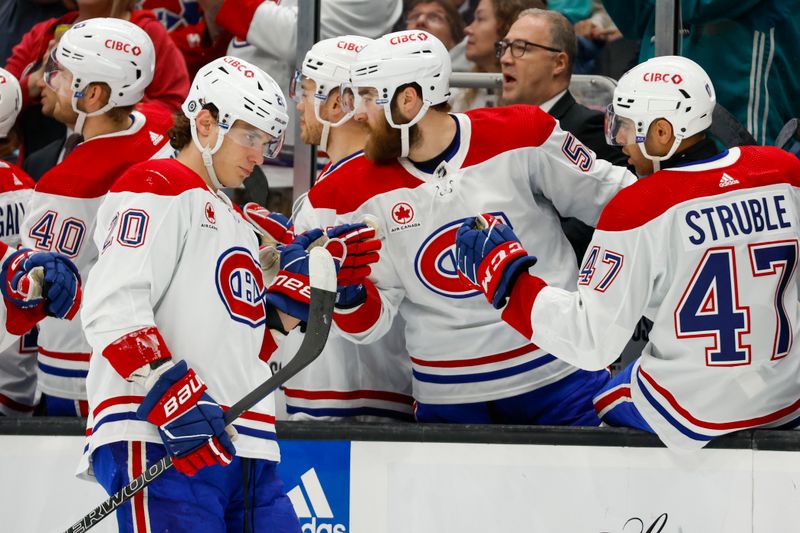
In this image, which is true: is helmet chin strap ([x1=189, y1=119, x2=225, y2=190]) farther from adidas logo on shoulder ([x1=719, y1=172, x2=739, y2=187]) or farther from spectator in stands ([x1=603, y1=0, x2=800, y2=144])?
spectator in stands ([x1=603, y1=0, x2=800, y2=144])

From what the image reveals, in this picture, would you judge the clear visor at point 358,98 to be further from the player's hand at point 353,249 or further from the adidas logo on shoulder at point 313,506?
the adidas logo on shoulder at point 313,506

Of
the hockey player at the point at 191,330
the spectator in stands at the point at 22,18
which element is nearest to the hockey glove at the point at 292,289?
the hockey player at the point at 191,330

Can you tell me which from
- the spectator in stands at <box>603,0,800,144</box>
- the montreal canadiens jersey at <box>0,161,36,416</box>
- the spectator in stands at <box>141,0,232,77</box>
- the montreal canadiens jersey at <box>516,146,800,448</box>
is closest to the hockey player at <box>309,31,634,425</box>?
the montreal canadiens jersey at <box>516,146,800,448</box>

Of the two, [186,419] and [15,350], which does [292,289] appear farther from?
[15,350]

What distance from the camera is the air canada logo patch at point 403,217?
3605 millimetres

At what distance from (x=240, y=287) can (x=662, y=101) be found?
3.76 ft

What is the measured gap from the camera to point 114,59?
397 centimetres

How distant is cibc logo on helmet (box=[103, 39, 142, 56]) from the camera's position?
3.98 m

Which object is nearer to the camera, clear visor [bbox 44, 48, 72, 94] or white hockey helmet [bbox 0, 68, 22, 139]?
clear visor [bbox 44, 48, 72, 94]

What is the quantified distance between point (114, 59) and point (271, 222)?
736 mm

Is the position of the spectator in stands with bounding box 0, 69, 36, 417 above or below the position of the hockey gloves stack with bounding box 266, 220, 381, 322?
below

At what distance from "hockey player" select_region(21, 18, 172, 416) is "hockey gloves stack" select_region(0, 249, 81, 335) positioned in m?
0.27

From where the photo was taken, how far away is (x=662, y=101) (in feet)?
10.8

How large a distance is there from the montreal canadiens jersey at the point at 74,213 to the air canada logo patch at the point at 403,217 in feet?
2.43
